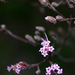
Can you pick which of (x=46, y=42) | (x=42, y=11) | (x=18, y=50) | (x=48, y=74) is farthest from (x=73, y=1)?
(x=18, y=50)

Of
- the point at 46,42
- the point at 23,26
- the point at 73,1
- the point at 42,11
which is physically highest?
the point at 23,26

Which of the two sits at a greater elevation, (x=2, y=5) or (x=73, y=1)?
(x=2, y=5)

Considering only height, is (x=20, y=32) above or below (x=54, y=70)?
above

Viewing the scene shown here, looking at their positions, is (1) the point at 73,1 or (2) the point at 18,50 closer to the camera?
(1) the point at 73,1

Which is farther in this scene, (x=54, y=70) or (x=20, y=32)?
(x=20, y=32)

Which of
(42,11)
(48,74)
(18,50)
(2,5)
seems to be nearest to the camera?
(48,74)

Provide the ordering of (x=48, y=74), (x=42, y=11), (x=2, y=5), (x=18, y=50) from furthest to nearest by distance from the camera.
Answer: (x=18, y=50) → (x=2, y=5) → (x=42, y=11) → (x=48, y=74)

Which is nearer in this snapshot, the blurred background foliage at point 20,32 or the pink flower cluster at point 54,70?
the pink flower cluster at point 54,70

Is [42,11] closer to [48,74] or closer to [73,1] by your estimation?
[73,1]

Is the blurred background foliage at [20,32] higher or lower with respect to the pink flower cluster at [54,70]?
higher

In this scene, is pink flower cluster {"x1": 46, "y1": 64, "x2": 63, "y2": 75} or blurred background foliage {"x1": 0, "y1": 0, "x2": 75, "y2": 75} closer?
pink flower cluster {"x1": 46, "y1": 64, "x2": 63, "y2": 75}

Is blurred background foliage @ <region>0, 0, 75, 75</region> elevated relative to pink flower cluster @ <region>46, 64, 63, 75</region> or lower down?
elevated
